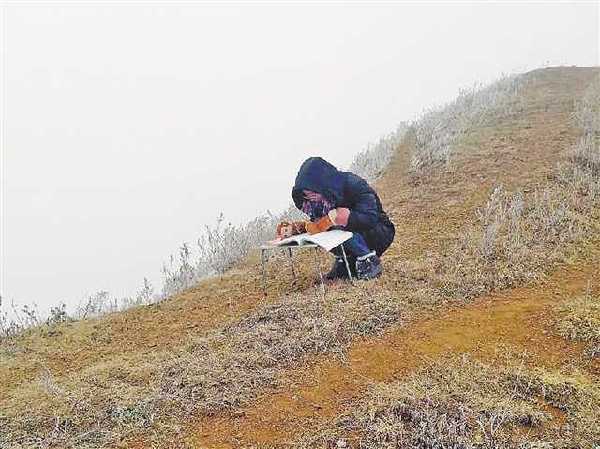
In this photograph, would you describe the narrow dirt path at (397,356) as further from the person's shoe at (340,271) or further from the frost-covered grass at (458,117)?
the frost-covered grass at (458,117)

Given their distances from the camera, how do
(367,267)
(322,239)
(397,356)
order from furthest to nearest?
(367,267), (322,239), (397,356)

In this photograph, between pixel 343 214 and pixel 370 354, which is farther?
pixel 343 214

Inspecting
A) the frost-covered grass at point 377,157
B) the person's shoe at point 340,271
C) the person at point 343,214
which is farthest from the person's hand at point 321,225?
the frost-covered grass at point 377,157

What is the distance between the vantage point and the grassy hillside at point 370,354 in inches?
160

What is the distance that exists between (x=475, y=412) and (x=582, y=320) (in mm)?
1817

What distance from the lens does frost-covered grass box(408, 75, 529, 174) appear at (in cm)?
1241

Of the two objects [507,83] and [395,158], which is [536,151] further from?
[507,83]

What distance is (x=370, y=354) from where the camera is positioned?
5078 millimetres

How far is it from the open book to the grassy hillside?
1.87 feet

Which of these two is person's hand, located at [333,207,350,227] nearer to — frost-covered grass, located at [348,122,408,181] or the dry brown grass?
the dry brown grass

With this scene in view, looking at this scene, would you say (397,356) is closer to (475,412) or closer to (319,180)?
(475,412)

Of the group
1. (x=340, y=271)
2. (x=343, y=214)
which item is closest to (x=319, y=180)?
(x=343, y=214)

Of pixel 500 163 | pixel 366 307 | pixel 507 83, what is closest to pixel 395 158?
pixel 500 163

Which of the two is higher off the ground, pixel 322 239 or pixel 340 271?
pixel 322 239
